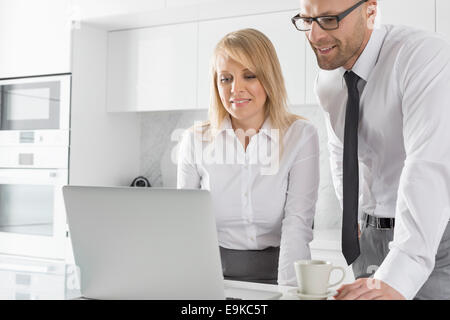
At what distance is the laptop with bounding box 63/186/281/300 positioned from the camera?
103cm

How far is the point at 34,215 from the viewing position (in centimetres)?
344

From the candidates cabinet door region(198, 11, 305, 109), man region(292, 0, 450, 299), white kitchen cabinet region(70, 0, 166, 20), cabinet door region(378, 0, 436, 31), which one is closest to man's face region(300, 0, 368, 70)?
man region(292, 0, 450, 299)

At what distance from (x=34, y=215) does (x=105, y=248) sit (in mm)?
2502

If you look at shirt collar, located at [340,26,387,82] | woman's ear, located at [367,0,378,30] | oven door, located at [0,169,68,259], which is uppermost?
woman's ear, located at [367,0,378,30]

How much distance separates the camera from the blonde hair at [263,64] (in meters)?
1.68

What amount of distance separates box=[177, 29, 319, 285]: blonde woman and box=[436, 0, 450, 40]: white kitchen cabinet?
45.2 inches

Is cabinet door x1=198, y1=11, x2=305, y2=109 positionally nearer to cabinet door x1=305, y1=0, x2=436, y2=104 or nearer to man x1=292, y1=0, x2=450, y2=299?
cabinet door x1=305, y1=0, x2=436, y2=104

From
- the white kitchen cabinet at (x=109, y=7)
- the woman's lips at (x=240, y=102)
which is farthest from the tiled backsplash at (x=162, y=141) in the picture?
the woman's lips at (x=240, y=102)

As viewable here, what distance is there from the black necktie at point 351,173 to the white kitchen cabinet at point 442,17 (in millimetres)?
1267

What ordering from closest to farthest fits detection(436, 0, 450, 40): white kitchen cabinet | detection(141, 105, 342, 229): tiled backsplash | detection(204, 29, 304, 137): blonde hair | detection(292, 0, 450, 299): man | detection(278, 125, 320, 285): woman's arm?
1. detection(292, 0, 450, 299): man
2. detection(278, 125, 320, 285): woman's arm
3. detection(204, 29, 304, 137): blonde hair
4. detection(436, 0, 450, 40): white kitchen cabinet
5. detection(141, 105, 342, 229): tiled backsplash

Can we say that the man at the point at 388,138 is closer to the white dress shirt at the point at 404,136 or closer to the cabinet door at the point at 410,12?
the white dress shirt at the point at 404,136

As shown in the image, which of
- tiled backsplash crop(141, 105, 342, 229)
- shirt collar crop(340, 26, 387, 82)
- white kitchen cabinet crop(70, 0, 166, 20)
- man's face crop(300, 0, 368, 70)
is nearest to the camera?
man's face crop(300, 0, 368, 70)

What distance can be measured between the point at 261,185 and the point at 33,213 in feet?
7.14
